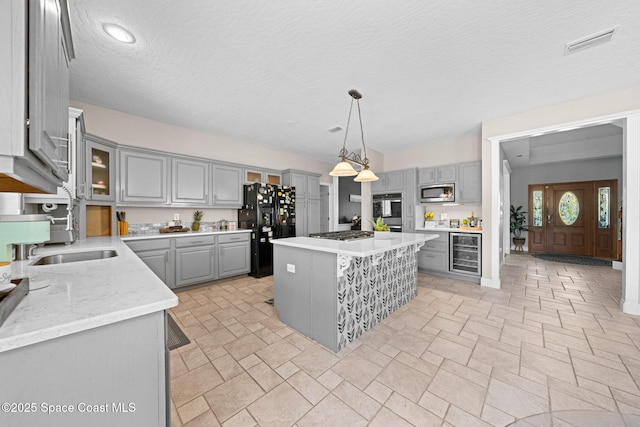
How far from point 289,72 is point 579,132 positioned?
649cm

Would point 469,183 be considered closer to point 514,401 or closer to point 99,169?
point 514,401

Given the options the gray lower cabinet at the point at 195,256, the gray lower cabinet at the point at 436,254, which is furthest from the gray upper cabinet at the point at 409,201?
the gray lower cabinet at the point at 195,256

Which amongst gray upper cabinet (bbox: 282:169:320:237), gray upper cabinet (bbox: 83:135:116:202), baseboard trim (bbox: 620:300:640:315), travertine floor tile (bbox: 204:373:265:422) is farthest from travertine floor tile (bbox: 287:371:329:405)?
baseboard trim (bbox: 620:300:640:315)

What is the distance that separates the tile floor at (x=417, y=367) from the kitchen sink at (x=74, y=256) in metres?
1.03

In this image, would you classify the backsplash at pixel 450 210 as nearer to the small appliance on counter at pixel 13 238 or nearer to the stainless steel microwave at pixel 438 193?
the stainless steel microwave at pixel 438 193

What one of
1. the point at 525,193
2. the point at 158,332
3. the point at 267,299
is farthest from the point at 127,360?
the point at 525,193

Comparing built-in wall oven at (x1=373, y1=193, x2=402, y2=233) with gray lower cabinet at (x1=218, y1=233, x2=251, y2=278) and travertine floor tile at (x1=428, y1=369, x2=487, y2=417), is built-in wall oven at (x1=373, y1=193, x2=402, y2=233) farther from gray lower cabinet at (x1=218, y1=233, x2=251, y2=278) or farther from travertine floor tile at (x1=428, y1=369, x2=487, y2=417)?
travertine floor tile at (x1=428, y1=369, x2=487, y2=417)

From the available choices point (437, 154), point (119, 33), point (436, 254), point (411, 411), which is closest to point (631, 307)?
point (436, 254)

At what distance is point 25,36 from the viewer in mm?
612

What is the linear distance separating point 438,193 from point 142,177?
5.03m

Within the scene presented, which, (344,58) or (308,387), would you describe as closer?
(308,387)

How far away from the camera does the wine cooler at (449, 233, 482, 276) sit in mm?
4023

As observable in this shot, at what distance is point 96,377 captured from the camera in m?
0.77

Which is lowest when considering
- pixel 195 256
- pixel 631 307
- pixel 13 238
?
pixel 631 307
